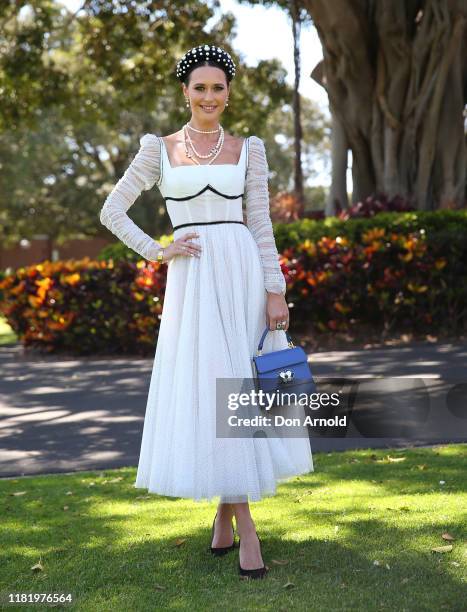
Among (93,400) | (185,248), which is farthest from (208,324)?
(93,400)

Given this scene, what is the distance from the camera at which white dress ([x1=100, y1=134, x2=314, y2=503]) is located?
3893mm

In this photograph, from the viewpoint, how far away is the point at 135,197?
4.21 meters

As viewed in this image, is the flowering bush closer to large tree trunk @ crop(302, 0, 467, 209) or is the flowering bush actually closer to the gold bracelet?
large tree trunk @ crop(302, 0, 467, 209)

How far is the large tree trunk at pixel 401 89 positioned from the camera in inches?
527


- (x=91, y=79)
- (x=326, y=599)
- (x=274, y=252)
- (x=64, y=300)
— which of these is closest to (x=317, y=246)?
(x=64, y=300)

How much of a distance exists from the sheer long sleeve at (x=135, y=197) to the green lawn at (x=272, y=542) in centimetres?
146

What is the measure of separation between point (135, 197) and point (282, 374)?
1.11m

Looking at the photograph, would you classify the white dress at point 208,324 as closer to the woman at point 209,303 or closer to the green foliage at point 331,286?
the woman at point 209,303

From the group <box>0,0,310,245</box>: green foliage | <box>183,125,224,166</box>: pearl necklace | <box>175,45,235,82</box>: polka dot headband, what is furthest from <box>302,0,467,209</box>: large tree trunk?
<box>183,125,224,166</box>: pearl necklace

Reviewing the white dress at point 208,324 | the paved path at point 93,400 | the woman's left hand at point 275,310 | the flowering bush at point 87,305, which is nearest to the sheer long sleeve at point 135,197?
the white dress at point 208,324

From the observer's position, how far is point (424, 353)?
34.9 feet

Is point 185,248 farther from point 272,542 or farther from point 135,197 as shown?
point 272,542

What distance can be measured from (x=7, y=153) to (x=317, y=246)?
25904mm

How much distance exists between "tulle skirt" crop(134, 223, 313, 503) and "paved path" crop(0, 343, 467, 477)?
2458 millimetres
